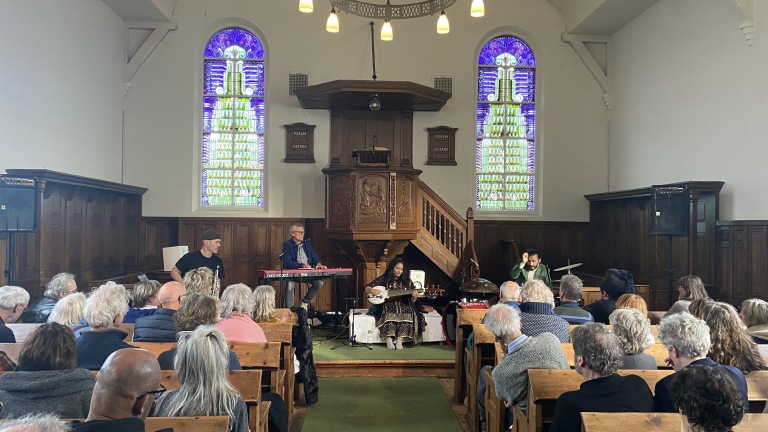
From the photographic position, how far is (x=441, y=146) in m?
10.9

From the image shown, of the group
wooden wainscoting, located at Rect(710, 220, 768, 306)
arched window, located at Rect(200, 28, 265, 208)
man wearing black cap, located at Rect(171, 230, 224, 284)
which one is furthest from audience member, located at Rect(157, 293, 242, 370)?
arched window, located at Rect(200, 28, 265, 208)

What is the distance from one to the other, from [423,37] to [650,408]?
29.9ft

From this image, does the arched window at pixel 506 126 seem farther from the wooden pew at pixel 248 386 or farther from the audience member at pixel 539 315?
the wooden pew at pixel 248 386

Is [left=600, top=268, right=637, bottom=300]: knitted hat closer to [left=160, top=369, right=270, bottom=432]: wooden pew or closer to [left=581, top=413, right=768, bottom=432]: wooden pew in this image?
[left=581, top=413, right=768, bottom=432]: wooden pew

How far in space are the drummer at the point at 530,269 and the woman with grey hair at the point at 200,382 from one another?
21.0ft

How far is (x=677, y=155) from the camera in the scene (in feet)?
28.7

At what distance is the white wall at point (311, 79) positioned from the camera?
34.6 feet

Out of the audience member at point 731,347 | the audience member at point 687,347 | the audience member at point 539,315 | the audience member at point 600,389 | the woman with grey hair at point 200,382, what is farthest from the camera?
the audience member at point 539,315

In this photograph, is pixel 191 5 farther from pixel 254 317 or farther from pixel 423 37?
pixel 254 317

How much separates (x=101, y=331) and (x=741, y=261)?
7145 mm

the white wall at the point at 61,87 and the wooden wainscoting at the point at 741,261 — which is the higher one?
the white wall at the point at 61,87

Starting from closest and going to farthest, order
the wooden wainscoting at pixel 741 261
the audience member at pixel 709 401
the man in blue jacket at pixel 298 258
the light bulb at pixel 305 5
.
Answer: the audience member at pixel 709 401, the light bulb at pixel 305 5, the wooden wainscoting at pixel 741 261, the man in blue jacket at pixel 298 258

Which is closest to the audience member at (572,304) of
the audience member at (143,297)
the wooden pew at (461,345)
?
the wooden pew at (461,345)

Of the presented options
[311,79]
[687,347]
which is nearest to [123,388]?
[687,347]
